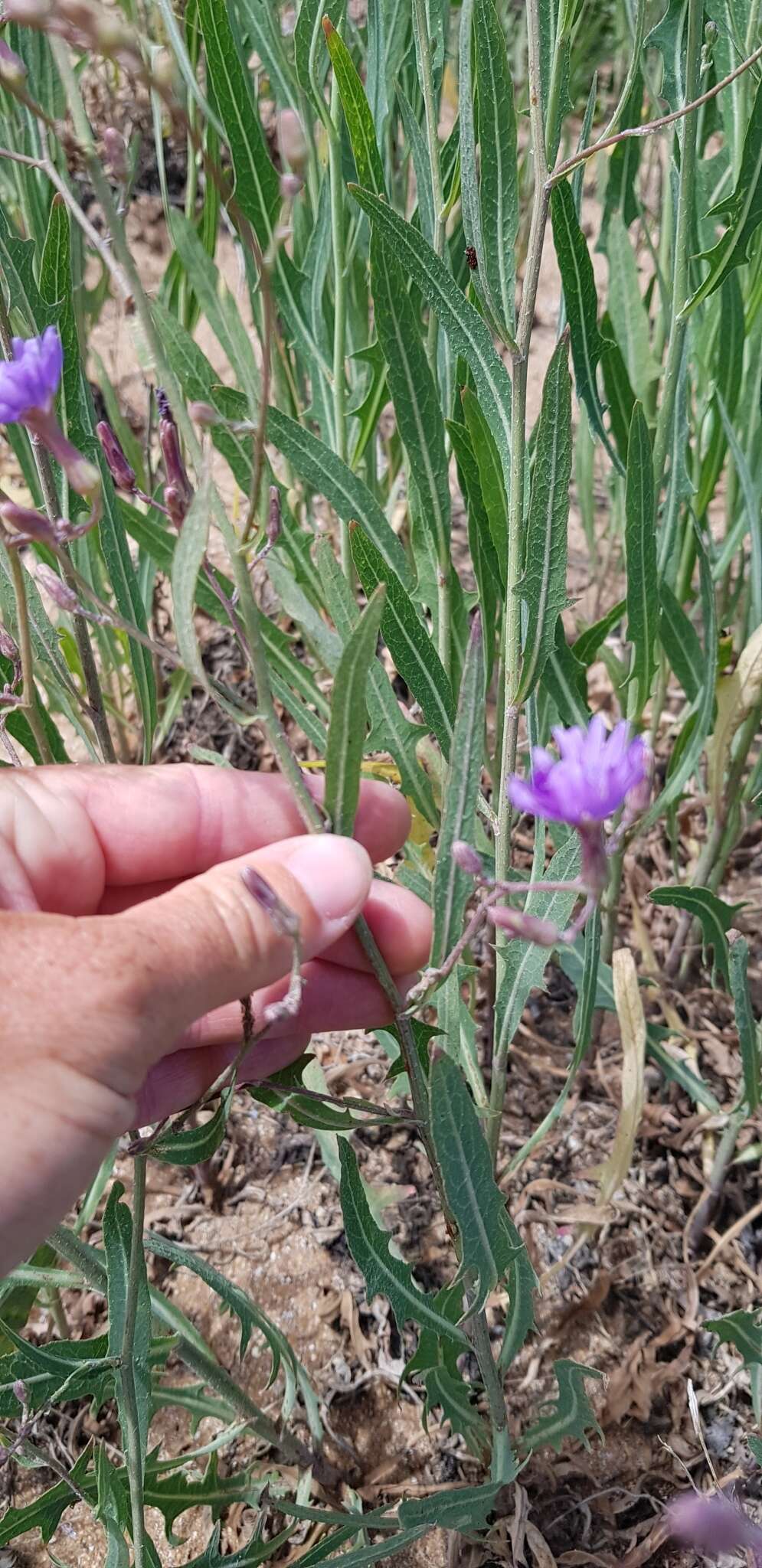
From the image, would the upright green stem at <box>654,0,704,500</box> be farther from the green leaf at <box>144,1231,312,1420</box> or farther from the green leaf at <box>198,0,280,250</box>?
the green leaf at <box>144,1231,312,1420</box>

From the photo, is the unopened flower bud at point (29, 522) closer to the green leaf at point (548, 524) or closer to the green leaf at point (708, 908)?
the green leaf at point (548, 524)

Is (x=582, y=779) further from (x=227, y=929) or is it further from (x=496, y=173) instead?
(x=496, y=173)

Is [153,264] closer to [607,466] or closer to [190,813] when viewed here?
[607,466]

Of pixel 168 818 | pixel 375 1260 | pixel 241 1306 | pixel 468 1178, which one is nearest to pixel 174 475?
pixel 168 818

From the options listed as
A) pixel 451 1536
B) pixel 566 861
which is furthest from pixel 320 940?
pixel 451 1536

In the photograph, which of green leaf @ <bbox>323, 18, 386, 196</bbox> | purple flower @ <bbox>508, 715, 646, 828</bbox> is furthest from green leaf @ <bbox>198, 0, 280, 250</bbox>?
purple flower @ <bbox>508, 715, 646, 828</bbox>
